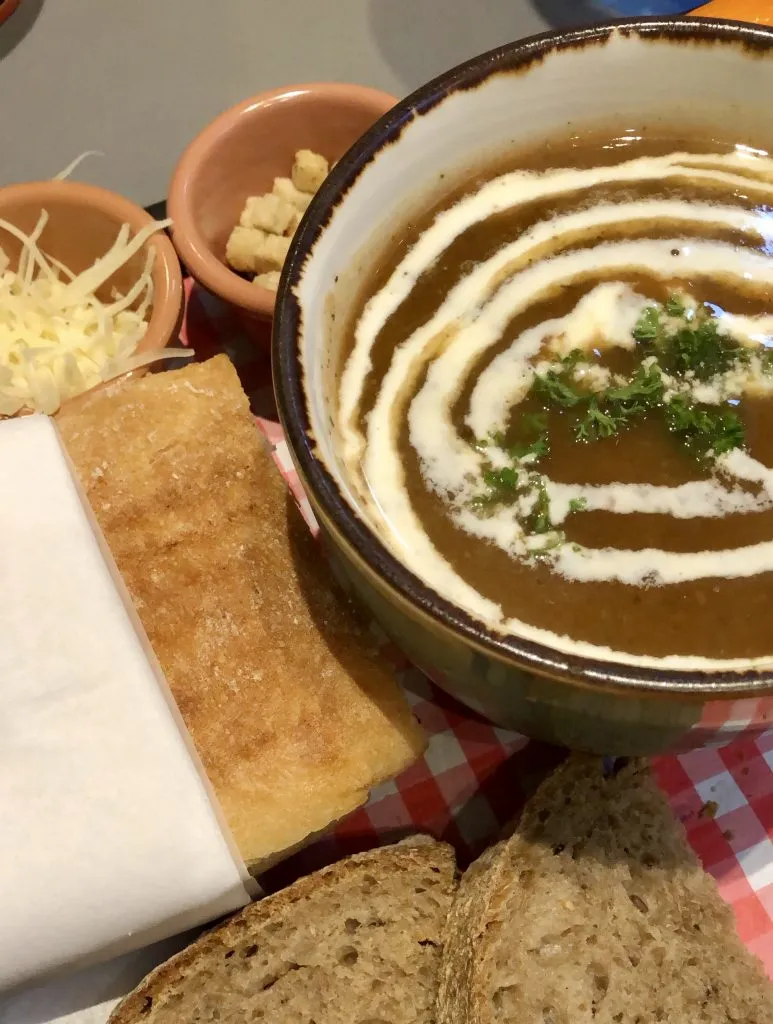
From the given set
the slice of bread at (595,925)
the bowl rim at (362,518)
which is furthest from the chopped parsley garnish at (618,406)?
the slice of bread at (595,925)

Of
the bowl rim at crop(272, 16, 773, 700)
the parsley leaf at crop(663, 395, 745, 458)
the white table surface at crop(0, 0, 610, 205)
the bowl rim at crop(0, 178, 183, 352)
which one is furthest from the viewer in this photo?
the white table surface at crop(0, 0, 610, 205)

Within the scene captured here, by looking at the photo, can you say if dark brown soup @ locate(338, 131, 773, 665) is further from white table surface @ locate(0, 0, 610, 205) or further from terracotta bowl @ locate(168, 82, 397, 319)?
white table surface @ locate(0, 0, 610, 205)

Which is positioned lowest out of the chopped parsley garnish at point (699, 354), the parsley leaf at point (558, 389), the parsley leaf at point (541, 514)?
the parsley leaf at point (541, 514)

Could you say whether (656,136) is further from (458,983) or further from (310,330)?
(458,983)

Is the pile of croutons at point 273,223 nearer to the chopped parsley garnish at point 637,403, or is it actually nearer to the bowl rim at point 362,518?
the bowl rim at point 362,518

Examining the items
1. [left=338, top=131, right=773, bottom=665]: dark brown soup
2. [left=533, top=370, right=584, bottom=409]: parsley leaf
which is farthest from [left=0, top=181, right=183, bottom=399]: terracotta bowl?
[left=533, top=370, right=584, bottom=409]: parsley leaf

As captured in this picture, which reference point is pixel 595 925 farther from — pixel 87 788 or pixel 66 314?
pixel 66 314
